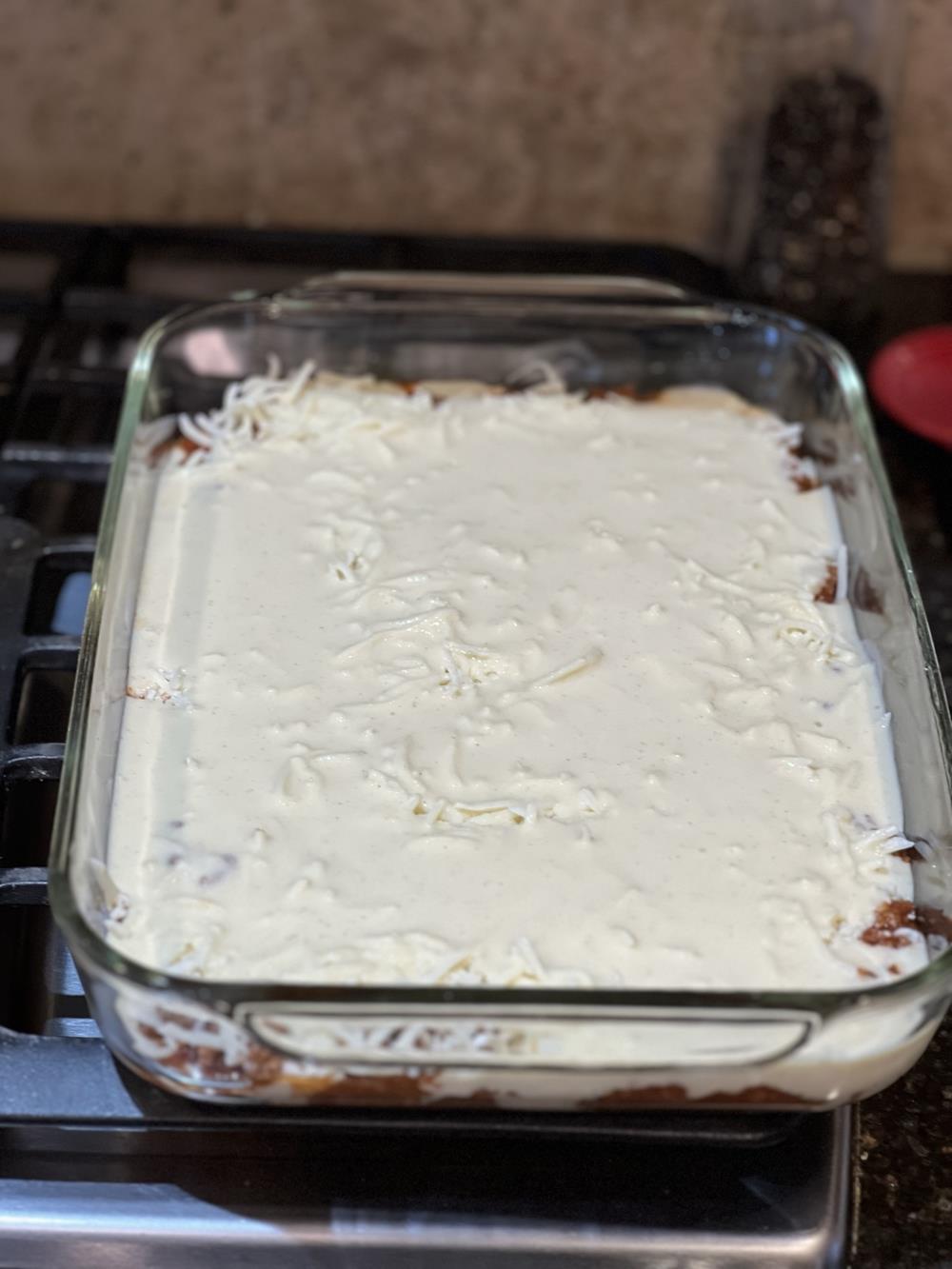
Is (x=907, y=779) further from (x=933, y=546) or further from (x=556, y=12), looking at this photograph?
(x=556, y=12)

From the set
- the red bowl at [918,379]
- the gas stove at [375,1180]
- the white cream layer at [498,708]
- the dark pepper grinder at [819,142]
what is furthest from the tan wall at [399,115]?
the gas stove at [375,1180]

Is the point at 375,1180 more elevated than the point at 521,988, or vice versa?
the point at 521,988

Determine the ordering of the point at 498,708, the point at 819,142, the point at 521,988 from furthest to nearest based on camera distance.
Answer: the point at 819,142, the point at 498,708, the point at 521,988

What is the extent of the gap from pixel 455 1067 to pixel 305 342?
0.69 m

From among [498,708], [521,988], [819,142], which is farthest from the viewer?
[819,142]

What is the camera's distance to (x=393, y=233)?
1.43 m

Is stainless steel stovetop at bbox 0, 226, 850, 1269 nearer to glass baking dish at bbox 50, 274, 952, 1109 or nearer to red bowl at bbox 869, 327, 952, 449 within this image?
glass baking dish at bbox 50, 274, 952, 1109

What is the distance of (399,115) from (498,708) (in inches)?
30.1

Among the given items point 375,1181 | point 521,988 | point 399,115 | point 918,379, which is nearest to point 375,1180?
point 375,1181

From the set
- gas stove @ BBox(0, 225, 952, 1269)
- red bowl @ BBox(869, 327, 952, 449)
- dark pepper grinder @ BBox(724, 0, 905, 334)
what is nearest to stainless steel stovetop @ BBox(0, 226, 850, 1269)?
gas stove @ BBox(0, 225, 952, 1269)

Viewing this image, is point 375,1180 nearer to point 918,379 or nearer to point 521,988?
point 521,988

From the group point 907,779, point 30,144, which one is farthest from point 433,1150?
point 30,144

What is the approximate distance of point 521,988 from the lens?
674 mm

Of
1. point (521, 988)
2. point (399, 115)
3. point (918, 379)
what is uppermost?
point (399, 115)
